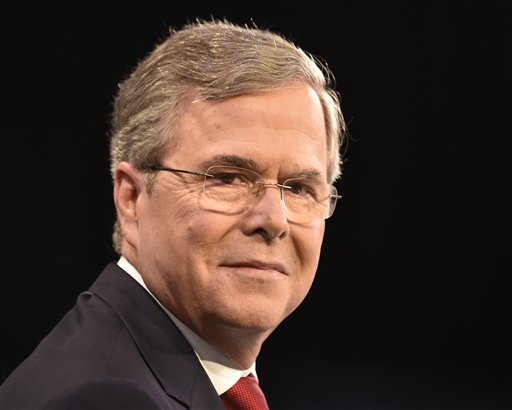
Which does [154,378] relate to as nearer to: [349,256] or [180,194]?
[180,194]

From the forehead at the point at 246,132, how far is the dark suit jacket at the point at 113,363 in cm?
37

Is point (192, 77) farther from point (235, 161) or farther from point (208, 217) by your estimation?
point (208, 217)

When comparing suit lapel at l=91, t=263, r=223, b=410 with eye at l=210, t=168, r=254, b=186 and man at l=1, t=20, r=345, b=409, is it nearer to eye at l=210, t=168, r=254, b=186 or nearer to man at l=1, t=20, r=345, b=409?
man at l=1, t=20, r=345, b=409

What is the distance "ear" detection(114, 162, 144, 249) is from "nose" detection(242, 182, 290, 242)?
1.05 ft

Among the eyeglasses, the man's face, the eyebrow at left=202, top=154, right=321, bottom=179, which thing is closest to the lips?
the man's face

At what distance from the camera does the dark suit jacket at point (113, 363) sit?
1546 millimetres

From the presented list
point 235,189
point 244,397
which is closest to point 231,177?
point 235,189

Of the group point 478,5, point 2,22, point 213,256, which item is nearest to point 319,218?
point 213,256

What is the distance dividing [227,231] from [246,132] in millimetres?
250

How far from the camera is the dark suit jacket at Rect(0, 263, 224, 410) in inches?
60.9

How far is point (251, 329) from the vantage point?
6.37 ft

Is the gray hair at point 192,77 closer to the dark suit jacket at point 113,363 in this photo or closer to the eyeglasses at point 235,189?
the eyeglasses at point 235,189

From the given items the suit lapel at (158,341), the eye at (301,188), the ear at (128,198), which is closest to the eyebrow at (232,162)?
the eye at (301,188)

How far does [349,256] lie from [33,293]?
1656 mm
